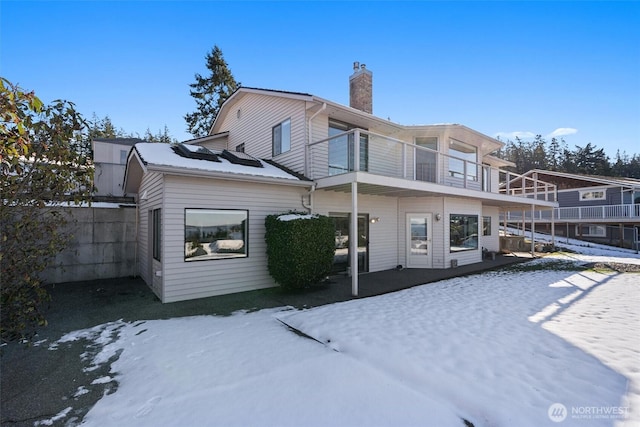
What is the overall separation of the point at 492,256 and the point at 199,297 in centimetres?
1279

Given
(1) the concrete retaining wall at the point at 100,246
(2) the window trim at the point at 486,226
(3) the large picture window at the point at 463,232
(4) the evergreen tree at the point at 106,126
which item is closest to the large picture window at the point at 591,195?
(2) the window trim at the point at 486,226

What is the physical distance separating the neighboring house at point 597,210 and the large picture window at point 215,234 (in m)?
18.5

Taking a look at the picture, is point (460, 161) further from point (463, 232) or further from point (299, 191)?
point (299, 191)

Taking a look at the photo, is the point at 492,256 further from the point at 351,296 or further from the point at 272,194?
the point at 272,194

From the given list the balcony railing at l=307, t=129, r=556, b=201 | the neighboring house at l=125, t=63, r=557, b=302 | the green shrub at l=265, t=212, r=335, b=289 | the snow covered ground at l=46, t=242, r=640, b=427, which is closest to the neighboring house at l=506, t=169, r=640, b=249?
the balcony railing at l=307, t=129, r=556, b=201

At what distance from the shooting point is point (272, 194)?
8242mm

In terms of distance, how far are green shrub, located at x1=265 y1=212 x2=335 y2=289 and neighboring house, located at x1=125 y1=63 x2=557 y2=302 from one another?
0.65 m

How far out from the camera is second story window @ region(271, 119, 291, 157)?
32.2ft

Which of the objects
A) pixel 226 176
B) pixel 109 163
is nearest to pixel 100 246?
pixel 226 176

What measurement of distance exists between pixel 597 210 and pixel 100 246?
2945cm

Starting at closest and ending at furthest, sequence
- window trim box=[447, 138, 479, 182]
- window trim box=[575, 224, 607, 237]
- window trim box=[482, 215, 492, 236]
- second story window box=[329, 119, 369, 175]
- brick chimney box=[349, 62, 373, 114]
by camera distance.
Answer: second story window box=[329, 119, 369, 175] < brick chimney box=[349, 62, 373, 114] < window trim box=[447, 138, 479, 182] < window trim box=[482, 215, 492, 236] < window trim box=[575, 224, 607, 237]

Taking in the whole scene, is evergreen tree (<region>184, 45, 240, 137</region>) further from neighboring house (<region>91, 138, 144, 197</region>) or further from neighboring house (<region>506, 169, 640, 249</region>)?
neighboring house (<region>506, 169, 640, 249</region>)

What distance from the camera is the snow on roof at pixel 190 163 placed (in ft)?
22.3

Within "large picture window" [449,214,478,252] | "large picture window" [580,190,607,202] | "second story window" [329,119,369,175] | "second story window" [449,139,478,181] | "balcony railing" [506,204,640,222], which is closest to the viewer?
"second story window" [329,119,369,175]
